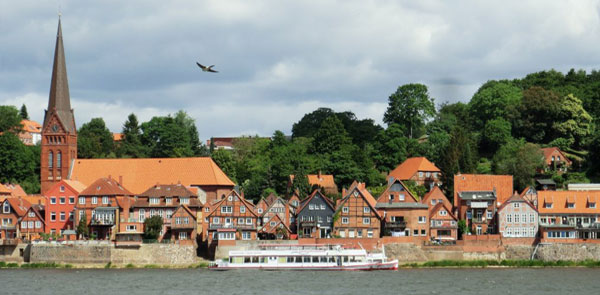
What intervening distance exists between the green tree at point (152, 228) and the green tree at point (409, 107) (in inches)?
1771

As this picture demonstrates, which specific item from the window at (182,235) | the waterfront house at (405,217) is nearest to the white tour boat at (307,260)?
the waterfront house at (405,217)

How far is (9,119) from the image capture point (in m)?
133

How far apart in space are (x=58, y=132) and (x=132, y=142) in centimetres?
3011

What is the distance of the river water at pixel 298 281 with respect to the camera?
2601 inches

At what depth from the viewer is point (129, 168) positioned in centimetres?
9894

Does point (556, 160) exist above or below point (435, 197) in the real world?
above

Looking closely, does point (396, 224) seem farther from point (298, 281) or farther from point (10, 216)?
point (10, 216)

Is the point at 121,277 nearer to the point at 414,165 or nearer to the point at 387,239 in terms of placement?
the point at 387,239

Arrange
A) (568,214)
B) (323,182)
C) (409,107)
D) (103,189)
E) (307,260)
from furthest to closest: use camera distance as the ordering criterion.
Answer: (409,107)
(323,182)
(103,189)
(568,214)
(307,260)

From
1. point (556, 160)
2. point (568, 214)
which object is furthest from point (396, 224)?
point (556, 160)

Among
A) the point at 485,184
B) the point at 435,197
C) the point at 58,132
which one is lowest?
the point at 435,197

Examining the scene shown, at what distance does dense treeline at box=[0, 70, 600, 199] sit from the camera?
102 meters

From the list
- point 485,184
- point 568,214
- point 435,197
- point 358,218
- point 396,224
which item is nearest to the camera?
point 568,214

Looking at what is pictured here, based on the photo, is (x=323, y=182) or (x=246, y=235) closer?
(x=246, y=235)
